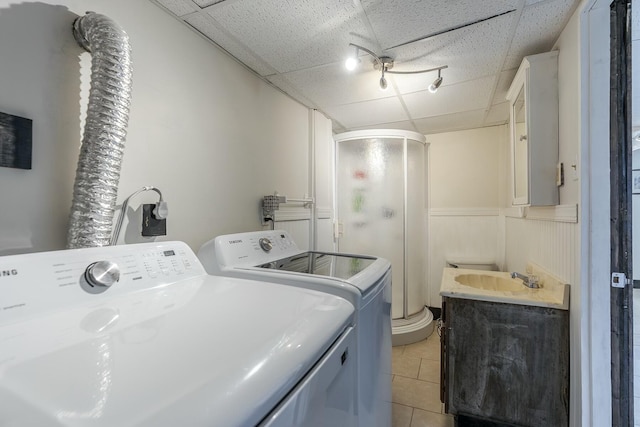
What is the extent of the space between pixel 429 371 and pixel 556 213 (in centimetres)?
141

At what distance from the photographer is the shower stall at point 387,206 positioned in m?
2.68

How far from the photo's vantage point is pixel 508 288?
190cm

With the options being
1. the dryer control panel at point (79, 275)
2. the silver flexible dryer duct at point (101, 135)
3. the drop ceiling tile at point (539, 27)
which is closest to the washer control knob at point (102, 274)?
the dryer control panel at point (79, 275)

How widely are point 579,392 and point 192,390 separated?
1.58 meters

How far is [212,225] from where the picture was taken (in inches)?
58.4

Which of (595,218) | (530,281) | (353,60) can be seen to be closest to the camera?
(595,218)

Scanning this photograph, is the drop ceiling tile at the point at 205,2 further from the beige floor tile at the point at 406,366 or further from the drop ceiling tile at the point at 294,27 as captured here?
the beige floor tile at the point at 406,366

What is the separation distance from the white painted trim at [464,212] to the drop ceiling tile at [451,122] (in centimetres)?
82

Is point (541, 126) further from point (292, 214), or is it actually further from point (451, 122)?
point (292, 214)

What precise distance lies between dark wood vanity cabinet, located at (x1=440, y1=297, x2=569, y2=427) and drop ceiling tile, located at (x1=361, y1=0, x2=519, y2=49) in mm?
1351

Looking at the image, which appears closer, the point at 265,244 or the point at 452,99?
the point at 265,244

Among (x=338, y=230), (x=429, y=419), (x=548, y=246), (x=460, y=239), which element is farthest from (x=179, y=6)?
(x=460, y=239)

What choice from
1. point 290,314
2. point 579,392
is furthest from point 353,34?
point 579,392

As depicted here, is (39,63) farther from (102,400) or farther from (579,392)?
(579,392)
